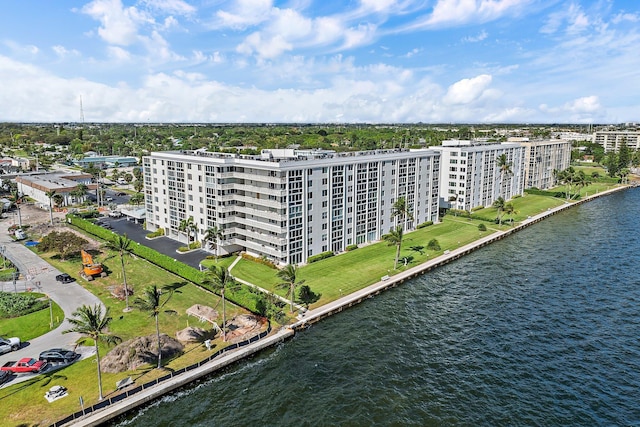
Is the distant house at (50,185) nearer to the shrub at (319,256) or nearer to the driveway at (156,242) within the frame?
the driveway at (156,242)

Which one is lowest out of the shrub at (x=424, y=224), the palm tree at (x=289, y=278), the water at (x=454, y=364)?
the water at (x=454, y=364)

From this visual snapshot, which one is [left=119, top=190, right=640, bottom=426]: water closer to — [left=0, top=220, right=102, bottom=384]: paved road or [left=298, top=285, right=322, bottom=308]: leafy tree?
[left=298, top=285, right=322, bottom=308]: leafy tree

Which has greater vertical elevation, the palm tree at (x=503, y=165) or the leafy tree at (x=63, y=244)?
the palm tree at (x=503, y=165)

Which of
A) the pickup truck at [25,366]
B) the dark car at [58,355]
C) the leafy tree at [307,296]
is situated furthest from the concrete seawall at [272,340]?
the pickup truck at [25,366]

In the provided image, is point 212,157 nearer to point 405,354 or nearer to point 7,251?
point 7,251

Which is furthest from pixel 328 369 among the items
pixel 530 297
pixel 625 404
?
pixel 530 297

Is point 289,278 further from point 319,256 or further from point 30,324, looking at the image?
point 30,324
